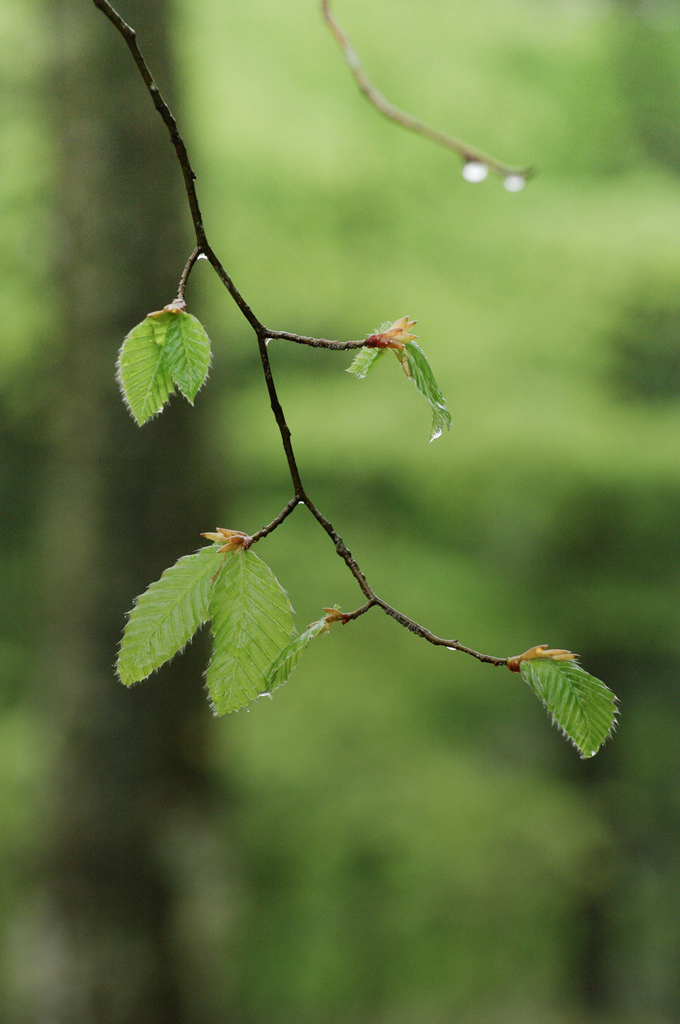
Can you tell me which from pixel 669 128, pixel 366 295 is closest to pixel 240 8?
pixel 366 295

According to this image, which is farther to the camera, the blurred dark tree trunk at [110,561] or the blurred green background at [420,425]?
the blurred green background at [420,425]

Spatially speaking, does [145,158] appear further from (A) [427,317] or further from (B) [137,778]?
(B) [137,778]

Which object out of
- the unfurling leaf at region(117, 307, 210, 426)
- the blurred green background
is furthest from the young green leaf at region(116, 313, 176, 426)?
the blurred green background

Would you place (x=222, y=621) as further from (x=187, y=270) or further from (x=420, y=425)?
(x=420, y=425)

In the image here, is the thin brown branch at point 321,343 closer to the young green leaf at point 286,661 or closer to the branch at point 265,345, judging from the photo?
the branch at point 265,345

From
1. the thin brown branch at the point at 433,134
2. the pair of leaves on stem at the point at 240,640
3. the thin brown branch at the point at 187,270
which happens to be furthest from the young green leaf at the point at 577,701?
the thin brown branch at the point at 433,134

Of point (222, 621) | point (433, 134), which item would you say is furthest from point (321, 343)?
point (433, 134)
